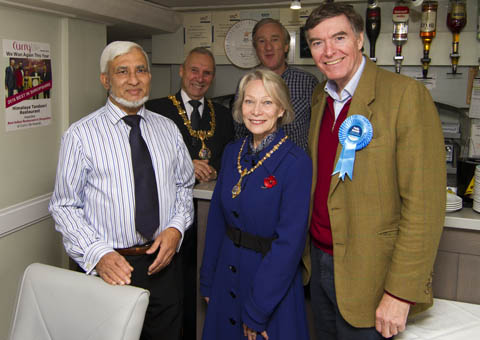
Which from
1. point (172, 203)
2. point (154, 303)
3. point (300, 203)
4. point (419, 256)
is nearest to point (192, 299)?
point (154, 303)

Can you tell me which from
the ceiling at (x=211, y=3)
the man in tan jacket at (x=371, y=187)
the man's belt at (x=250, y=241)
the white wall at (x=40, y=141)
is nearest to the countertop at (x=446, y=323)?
the man in tan jacket at (x=371, y=187)

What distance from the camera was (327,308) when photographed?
68.9 inches

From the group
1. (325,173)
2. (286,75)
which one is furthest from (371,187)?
(286,75)

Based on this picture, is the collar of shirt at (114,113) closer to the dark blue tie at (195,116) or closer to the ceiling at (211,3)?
the dark blue tie at (195,116)

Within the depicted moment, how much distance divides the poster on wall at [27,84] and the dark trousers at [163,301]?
96 cm

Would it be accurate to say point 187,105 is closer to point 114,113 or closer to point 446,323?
point 114,113

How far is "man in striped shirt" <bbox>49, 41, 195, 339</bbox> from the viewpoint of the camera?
Result: 1.82m

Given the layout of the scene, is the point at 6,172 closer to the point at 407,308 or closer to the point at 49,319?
the point at 49,319

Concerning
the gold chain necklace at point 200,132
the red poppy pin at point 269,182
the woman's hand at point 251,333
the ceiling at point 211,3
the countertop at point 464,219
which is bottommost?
the woman's hand at point 251,333

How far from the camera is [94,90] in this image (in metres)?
2.82

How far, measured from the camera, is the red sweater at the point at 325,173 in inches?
64.9

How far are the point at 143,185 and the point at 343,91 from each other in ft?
2.90

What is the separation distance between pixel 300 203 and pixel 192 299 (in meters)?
1.57

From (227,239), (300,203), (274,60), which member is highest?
(274,60)
